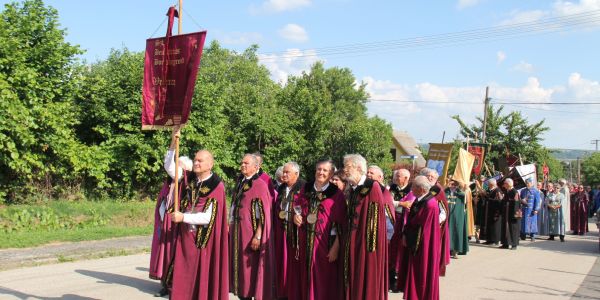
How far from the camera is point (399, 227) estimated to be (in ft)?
27.1

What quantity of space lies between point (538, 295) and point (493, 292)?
0.64 m

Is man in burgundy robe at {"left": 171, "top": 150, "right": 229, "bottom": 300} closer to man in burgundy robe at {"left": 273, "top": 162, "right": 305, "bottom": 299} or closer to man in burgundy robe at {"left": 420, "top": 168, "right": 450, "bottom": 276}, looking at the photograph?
man in burgundy robe at {"left": 273, "top": 162, "right": 305, "bottom": 299}

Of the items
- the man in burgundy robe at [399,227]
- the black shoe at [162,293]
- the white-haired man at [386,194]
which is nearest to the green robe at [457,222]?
the man in burgundy robe at [399,227]

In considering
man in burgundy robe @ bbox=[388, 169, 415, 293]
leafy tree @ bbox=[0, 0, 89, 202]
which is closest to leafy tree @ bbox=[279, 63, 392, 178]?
leafy tree @ bbox=[0, 0, 89, 202]

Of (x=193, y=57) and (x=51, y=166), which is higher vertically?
(x=193, y=57)

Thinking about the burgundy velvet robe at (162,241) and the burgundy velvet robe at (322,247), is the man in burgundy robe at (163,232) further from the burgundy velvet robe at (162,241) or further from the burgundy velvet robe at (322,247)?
the burgundy velvet robe at (322,247)

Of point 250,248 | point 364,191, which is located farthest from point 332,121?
point 364,191

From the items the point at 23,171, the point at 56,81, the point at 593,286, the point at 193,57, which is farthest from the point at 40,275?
the point at 593,286

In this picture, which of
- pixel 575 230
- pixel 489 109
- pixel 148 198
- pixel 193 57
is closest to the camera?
pixel 193 57

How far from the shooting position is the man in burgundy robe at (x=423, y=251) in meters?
7.10

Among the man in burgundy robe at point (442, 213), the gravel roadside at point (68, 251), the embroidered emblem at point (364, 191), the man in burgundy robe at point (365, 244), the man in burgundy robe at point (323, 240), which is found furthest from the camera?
the gravel roadside at point (68, 251)

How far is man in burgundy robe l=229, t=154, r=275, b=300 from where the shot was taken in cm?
678

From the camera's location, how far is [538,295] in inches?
336

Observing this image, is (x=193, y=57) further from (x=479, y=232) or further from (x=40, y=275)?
(x=479, y=232)
